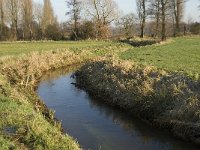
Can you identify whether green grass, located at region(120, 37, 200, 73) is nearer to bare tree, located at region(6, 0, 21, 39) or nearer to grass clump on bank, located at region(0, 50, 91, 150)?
grass clump on bank, located at region(0, 50, 91, 150)

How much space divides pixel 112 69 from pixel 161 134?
794 cm

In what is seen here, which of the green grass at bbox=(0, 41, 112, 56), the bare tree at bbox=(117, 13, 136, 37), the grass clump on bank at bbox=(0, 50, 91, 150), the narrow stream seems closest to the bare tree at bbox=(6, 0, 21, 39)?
the bare tree at bbox=(117, 13, 136, 37)

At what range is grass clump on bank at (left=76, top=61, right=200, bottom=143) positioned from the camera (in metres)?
12.6

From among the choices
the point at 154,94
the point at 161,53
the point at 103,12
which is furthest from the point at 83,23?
the point at 154,94

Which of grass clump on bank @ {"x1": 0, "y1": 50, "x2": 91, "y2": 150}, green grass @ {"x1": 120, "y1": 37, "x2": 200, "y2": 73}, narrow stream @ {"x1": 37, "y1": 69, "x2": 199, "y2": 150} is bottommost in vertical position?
narrow stream @ {"x1": 37, "y1": 69, "x2": 199, "y2": 150}

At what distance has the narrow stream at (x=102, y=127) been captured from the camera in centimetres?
1234

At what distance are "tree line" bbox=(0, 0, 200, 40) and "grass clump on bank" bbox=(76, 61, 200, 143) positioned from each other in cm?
4706

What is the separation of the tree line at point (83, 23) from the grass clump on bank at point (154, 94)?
154ft

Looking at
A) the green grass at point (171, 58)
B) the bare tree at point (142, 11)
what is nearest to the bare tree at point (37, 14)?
the bare tree at point (142, 11)

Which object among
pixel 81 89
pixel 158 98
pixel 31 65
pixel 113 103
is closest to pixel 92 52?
pixel 31 65

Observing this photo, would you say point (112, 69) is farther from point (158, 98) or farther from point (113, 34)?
point (113, 34)

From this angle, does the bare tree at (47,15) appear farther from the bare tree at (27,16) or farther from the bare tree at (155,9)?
the bare tree at (155,9)

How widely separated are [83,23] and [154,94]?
55123 mm

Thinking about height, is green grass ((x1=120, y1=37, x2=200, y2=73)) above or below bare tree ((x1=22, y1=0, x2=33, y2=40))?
below
